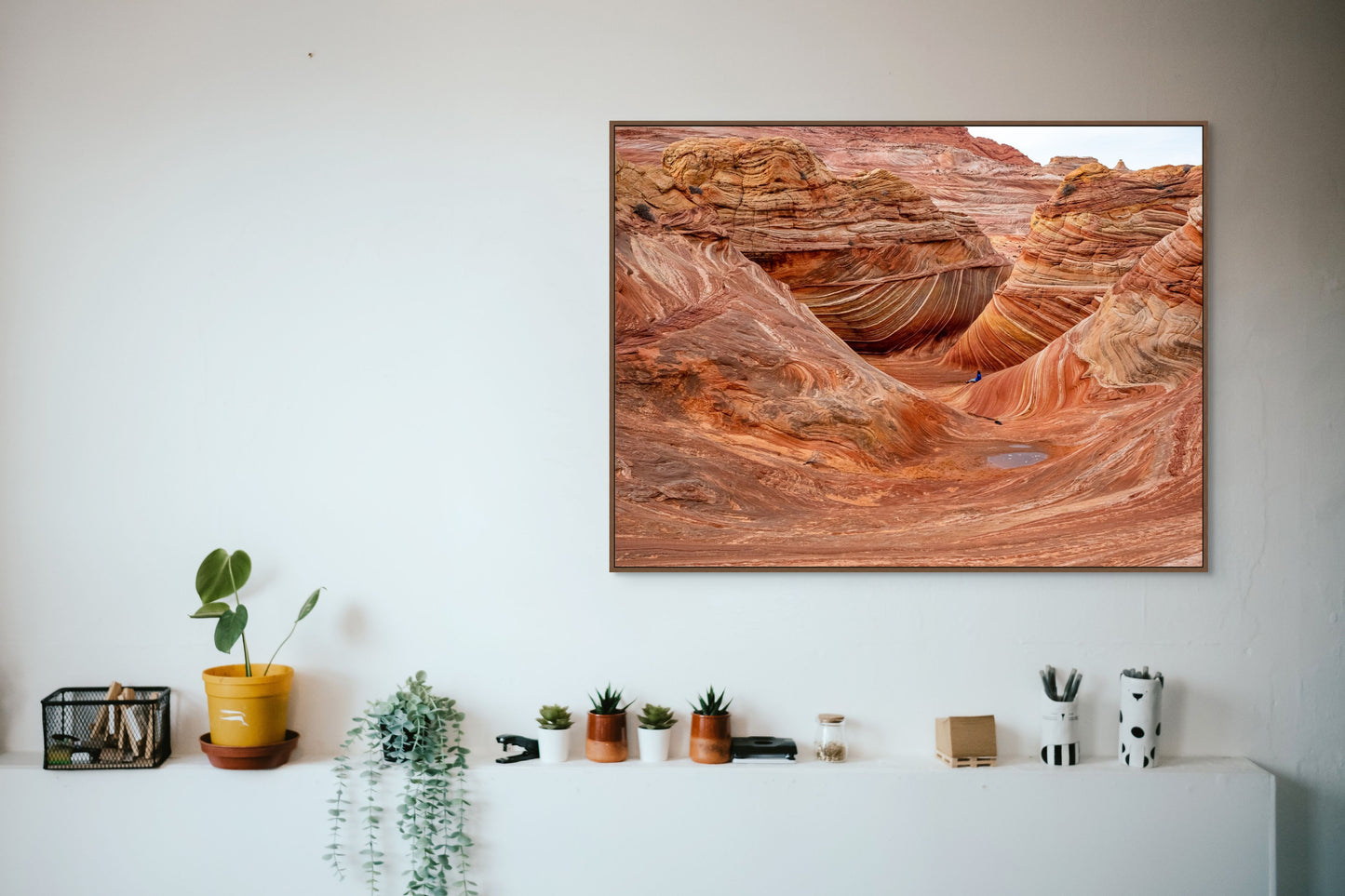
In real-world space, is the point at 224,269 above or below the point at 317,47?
below

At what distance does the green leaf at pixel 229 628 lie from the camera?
2.07 meters

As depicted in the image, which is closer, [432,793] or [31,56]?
[432,793]

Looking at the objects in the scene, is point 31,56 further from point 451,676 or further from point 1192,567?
point 1192,567

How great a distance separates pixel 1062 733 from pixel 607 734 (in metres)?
1.05

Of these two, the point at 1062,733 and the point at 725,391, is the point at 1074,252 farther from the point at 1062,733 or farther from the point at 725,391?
the point at 1062,733

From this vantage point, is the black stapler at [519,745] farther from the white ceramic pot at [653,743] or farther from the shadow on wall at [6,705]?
the shadow on wall at [6,705]

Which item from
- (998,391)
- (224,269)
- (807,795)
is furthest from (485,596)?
(998,391)

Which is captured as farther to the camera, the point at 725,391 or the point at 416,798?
the point at 725,391

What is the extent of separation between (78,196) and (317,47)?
0.69m

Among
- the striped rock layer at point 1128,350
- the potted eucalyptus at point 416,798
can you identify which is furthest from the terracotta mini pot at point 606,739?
the striped rock layer at point 1128,350

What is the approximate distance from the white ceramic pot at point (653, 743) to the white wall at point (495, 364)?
0.37ft

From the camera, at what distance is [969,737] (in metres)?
2.09

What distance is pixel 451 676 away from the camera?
86.3 inches

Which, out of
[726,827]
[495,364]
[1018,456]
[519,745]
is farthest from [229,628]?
[1018,456]
